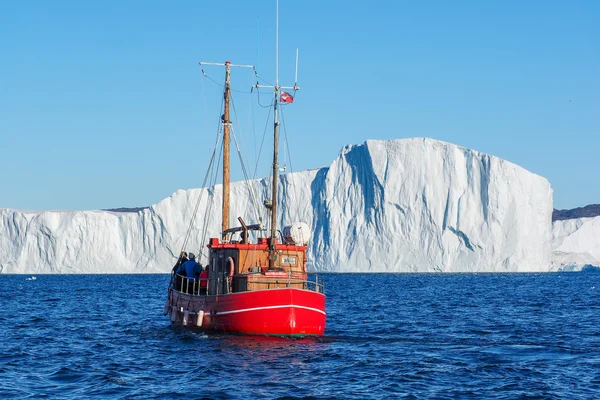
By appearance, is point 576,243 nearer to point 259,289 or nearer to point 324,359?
point 259,289

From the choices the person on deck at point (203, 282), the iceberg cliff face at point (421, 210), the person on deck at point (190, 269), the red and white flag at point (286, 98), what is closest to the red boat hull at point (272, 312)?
the person on deck at point (203, 282)

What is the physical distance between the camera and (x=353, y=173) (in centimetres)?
9525

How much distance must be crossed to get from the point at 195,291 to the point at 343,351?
909cm

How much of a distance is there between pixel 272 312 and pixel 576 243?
9934cm

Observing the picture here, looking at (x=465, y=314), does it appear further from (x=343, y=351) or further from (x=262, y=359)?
(x=262, y=359)

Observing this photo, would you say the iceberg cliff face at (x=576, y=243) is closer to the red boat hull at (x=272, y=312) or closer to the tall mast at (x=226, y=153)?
the tall mast at (x=226, y=153)

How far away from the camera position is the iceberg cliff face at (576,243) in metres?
114

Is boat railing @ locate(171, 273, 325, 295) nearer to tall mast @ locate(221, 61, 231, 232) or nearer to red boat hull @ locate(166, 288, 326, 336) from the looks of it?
red boat hull @ locate(166, 288, 326, 336)

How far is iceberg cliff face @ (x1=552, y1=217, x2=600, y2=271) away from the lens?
113500 millimetres

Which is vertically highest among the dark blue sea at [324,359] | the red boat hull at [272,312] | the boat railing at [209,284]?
the boat railing at [209,284]

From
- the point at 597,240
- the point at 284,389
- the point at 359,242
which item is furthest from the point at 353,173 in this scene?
the point at 284,389

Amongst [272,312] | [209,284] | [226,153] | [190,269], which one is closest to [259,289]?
[272,312]

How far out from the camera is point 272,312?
2542 cm

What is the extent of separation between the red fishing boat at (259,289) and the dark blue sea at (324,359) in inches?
26.6
